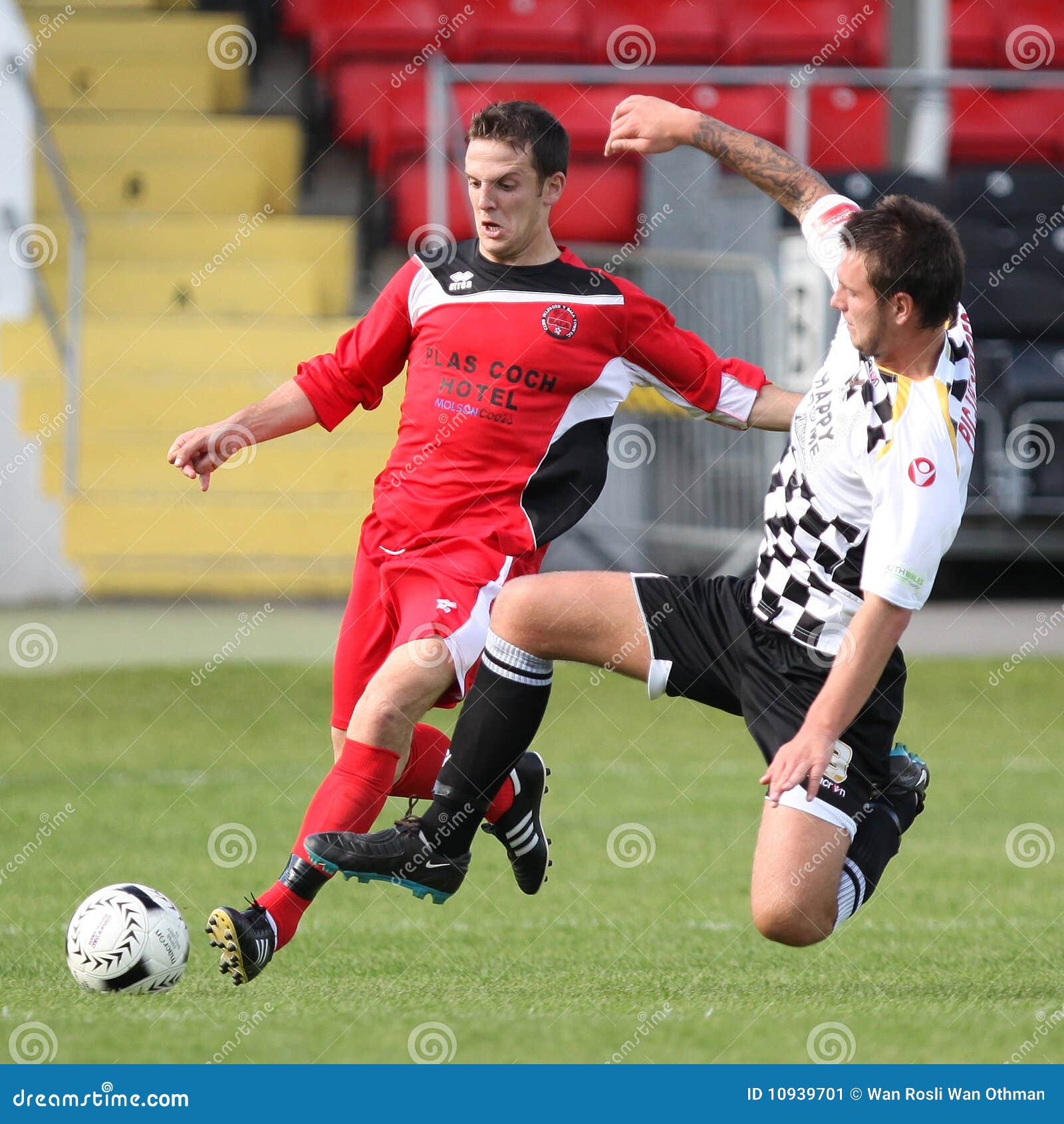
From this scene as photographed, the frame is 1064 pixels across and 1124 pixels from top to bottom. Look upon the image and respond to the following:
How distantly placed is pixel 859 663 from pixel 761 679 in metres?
0.65

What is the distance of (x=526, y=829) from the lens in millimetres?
4605

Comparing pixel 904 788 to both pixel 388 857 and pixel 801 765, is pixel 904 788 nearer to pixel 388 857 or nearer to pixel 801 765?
pixel 801 765

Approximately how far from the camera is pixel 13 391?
462 inches

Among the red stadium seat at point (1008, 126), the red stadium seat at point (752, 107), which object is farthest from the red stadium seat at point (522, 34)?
the red stadium seat at point (1008, 126)

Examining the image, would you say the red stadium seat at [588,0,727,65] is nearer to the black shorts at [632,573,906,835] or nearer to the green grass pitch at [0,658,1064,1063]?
the green grass pitch at [0,658,1064,1063]

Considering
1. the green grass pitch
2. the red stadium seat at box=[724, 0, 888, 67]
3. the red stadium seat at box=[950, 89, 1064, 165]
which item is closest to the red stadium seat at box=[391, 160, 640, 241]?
the red stadium seat at box=[724, 0, 888, 67]

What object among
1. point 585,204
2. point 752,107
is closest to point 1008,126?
point 752,107

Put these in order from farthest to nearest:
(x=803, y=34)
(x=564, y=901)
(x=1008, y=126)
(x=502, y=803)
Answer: (x=803, y=34), (x=1008, y=126), (x=564, y=901), (x=502, y=803)

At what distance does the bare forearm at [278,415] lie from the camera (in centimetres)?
436

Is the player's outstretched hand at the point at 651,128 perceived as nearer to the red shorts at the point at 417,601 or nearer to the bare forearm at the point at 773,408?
the bare forearm at the point at 773,408

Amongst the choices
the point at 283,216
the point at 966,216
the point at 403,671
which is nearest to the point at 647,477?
the point at 966,216

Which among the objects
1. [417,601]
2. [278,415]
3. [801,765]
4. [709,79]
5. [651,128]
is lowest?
[417,601]
